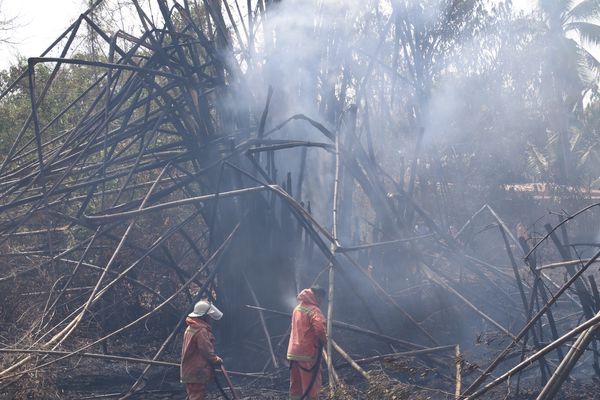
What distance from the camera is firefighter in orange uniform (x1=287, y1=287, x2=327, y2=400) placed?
769 cm

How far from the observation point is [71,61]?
29.9ft

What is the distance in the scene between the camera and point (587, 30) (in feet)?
86.4

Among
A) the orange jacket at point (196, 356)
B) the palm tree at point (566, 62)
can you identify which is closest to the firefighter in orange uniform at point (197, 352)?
the orange jacket at point (196, 356)

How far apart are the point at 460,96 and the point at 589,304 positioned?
16022 mm

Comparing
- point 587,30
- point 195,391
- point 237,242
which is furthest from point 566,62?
point 195,391

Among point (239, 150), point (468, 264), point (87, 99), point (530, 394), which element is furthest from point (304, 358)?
point (87, 99)

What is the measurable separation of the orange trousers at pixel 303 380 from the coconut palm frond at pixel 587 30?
22.9 meters

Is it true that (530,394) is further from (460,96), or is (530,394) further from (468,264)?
(460,96)

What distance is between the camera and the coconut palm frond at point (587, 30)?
1033 inches

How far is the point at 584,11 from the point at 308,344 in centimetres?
2309

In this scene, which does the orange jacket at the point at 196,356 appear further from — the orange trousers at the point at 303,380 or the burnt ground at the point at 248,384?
the burnt ground at the point at 248,384

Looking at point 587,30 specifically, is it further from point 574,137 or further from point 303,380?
point 303,380

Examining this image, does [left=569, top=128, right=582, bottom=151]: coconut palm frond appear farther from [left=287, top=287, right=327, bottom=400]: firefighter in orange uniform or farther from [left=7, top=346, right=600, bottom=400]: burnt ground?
[left=287, top=287, right=327, bottom=400]: firefighter in orange uniform

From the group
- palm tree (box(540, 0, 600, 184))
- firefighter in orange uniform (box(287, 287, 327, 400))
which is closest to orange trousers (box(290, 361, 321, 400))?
firefighter in orange uniform (box(287, 287, 327, 400))
